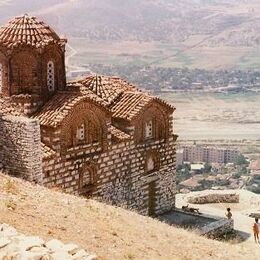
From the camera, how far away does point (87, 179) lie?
20.2 meters

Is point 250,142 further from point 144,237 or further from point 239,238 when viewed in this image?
point 144,237

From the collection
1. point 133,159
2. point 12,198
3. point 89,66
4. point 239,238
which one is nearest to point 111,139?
point 133,159

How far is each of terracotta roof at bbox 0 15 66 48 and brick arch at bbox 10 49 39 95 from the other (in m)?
0.37

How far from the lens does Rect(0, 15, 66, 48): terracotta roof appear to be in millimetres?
20438

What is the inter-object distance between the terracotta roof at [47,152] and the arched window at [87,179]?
155cm

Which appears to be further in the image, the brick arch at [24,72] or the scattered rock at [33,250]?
the brick arch at [24,72]

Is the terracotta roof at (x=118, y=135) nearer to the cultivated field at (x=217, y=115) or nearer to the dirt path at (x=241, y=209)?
the dirt path at (x=241, y=209)

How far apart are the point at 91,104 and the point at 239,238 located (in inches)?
279

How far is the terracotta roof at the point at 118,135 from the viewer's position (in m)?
21.0

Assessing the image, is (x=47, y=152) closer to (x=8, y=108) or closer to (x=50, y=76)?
(x=8, y=108)

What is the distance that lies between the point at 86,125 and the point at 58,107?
1.14m

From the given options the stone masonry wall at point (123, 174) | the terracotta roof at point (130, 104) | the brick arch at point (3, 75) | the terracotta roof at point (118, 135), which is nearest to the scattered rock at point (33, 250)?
→ the stone masonry wall at point (123, 174)

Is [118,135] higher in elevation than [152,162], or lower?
higher

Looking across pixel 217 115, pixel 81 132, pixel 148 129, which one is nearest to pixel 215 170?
pixel 148 129
